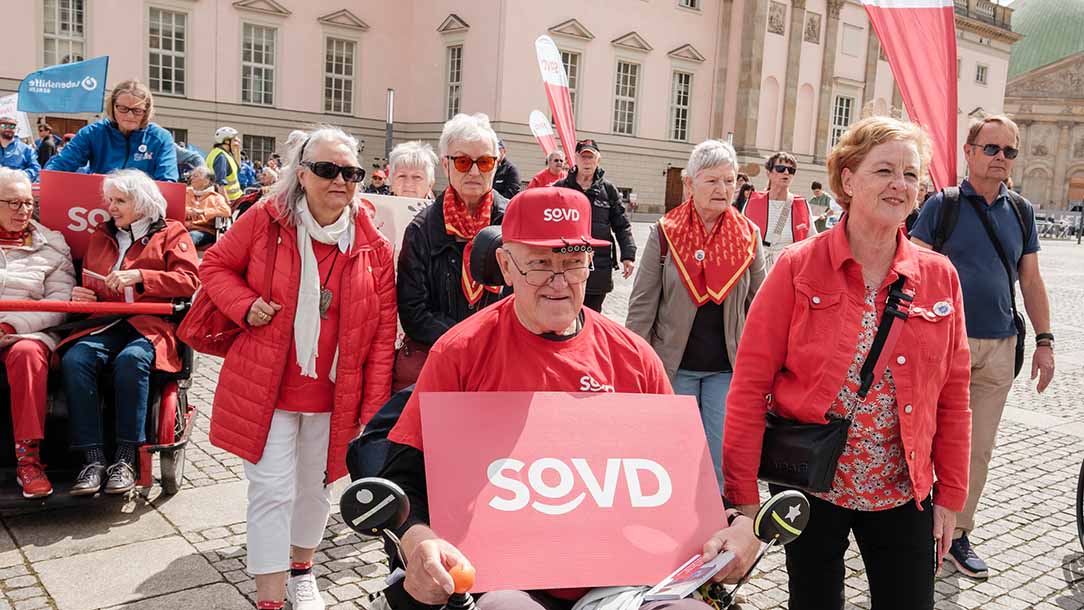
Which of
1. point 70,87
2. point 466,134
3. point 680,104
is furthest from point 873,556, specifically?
point 680,104

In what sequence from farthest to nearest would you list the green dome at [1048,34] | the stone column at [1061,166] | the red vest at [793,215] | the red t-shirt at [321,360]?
1. the green dome at [1048,34]
2. the stone column at [1061,166]
3. the red vest at [793,215]
4. the red t-shirt at [321,360]

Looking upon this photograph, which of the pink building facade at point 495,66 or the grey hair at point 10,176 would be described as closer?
the grey hair at point 10,176

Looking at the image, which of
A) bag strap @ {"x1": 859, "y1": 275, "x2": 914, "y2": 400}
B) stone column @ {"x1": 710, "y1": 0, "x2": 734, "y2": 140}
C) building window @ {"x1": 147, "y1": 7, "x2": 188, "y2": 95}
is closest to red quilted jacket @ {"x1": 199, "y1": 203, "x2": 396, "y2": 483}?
bag strap @ {"x1": 859, "y1": 275, "x2": 914, "y2": 400}

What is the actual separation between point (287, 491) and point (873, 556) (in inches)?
86.6

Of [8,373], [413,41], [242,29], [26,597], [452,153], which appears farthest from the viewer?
[413,41]

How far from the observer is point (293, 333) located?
142 inches

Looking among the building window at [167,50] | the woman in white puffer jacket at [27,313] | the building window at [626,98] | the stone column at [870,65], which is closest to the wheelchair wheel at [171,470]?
the woman in white puffer jacket at [27,313]

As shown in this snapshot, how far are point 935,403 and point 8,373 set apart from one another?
420 centimetres

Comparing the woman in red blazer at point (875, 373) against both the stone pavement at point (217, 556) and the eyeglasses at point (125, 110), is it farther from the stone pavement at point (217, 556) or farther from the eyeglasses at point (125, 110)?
the eyeglasses at point (125, 110)

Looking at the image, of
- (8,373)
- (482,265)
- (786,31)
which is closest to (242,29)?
(786,31)

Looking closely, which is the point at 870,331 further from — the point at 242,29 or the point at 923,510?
the point at 242,29

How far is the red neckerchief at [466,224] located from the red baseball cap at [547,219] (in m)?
1.45

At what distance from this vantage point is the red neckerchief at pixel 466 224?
3.91 metres

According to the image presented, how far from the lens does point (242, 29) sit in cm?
3095
